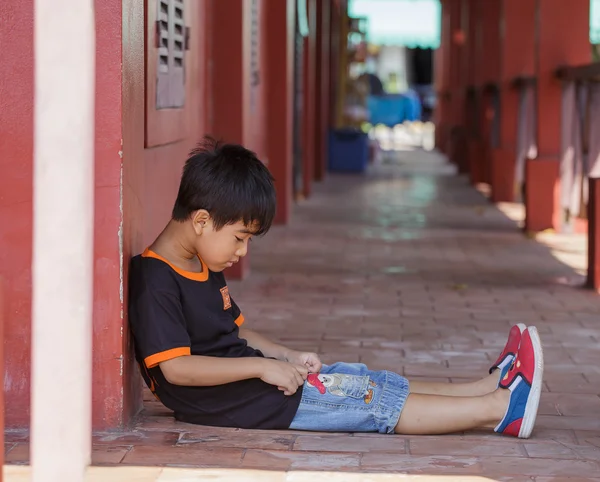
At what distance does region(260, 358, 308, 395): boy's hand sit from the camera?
3.18 m

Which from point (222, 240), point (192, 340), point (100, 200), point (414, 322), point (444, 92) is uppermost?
point (444, 92)

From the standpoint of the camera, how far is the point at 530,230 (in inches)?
342

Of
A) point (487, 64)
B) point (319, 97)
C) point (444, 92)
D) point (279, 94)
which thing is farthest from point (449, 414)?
point (444, 92)

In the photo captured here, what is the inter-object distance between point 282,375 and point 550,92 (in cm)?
626

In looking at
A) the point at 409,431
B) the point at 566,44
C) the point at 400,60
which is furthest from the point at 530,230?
the point at 400,60

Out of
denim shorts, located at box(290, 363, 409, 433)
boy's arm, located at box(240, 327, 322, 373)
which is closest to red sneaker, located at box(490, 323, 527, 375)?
denim shorts, located at box(290, 363, 409, 433)

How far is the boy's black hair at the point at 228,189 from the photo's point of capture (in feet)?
10.3

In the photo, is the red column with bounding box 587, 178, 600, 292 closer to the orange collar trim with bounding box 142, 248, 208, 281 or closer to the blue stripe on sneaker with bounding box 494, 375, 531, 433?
the blue stripe on sneaker with bounding box 494, 375, 531, 433

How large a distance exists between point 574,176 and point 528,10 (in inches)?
108

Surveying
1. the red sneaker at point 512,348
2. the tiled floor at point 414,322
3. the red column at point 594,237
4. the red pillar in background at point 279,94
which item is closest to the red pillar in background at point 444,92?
the tiled floor at point 414,322

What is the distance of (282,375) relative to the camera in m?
3.19

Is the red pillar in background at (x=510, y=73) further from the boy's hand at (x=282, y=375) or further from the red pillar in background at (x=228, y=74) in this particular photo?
the boy's hand at (x=282, y=375)

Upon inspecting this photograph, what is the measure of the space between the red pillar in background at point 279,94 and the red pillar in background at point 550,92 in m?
1.96

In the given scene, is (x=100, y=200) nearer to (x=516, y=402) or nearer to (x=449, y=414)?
(x=449, y=414)
